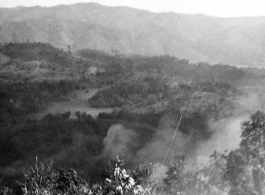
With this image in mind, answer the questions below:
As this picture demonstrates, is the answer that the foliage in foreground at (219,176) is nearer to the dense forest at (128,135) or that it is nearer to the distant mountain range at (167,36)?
the dense forest at (128,135)

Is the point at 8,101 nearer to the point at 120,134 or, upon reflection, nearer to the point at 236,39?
the point at 120,134

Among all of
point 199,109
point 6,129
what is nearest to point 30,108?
point 6,129

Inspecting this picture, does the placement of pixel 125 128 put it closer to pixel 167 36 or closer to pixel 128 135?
pixel 128 135

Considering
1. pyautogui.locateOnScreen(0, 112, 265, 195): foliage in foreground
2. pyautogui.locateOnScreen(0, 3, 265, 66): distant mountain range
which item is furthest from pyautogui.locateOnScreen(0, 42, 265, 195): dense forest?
pyautogui.locateOnScreen(0, 3, 265, 66): distant mountain range

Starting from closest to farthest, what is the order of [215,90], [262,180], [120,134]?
[262,180] → [120,134] → [215,90]

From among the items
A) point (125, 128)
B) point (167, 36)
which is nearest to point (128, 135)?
point (125, 128)

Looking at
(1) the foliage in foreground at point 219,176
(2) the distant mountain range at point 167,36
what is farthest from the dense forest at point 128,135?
(2) the distant mountain range at point 167,36
